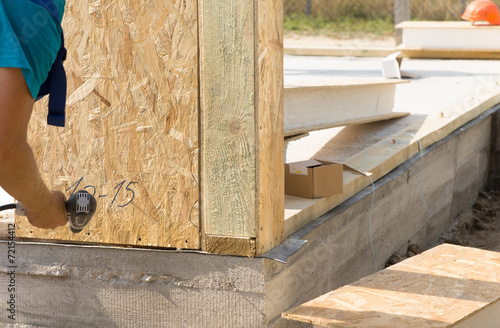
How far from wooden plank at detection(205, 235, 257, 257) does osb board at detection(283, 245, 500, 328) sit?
389 mm

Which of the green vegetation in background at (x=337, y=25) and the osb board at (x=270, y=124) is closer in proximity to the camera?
the osb board at (x=270, y=124)

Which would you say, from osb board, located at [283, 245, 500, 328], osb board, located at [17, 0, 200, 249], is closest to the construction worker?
osb board, located at [17, 0, 200, 249]

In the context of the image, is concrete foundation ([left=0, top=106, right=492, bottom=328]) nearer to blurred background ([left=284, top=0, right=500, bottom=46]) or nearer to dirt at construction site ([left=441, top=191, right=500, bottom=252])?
dirt at construction site ([left=441, top=191, right=500, bottom=252])

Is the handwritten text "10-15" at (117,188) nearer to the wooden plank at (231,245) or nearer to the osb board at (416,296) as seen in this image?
the wooden plank at (231,245)

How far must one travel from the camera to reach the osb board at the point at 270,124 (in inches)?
130

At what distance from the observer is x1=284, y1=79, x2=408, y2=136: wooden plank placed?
5.15 meters

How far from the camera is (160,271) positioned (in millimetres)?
3631

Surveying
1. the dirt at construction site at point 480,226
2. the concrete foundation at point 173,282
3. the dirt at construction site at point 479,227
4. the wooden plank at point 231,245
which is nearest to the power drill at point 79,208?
the concrete foundation at point 173,282

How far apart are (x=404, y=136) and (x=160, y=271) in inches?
132

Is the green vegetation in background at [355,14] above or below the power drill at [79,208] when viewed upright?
above

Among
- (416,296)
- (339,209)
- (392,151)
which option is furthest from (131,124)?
(392,151)

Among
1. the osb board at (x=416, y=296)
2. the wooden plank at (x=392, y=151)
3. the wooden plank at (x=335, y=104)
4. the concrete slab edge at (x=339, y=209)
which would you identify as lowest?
the osb board at (x=416, y=296)

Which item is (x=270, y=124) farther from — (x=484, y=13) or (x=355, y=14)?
(x=355, y=14)

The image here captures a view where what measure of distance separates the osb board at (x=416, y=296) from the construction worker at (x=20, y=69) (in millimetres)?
1509
